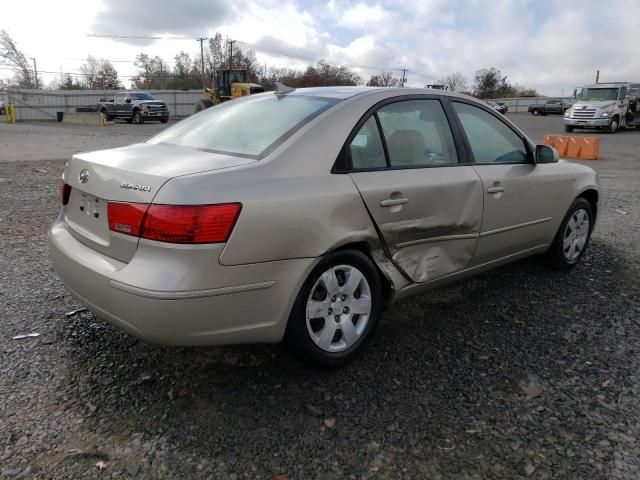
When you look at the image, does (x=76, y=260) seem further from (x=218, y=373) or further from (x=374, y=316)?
(x=374, y=316)

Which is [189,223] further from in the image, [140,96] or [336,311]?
[140,96]

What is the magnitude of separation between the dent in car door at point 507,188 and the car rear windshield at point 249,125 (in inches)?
46.9

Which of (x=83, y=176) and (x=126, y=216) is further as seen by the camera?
(x=83, y=176)

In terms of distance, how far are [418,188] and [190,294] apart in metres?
1.49

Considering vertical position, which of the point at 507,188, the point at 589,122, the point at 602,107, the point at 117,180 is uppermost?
the point at 602,107

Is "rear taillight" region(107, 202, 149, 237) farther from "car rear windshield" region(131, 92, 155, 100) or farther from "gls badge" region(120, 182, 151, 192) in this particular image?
"car rear windshield" region(131, 92, 155, 100)

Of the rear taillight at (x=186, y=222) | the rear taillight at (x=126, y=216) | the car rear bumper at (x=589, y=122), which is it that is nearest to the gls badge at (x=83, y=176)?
the rear taillight at (x=126, y=216)

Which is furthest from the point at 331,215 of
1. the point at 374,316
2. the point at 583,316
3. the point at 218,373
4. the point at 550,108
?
the point at 550,108

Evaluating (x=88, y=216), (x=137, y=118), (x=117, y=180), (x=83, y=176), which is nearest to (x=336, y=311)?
(x=117, y=180)

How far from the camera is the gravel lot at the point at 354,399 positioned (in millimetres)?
2236

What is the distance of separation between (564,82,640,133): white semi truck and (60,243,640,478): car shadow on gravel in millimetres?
24908

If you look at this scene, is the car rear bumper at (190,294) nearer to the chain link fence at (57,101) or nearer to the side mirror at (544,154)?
the side mirror at (544,154)

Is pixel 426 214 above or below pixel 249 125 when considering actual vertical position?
below

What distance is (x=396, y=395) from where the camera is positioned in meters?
2.73
